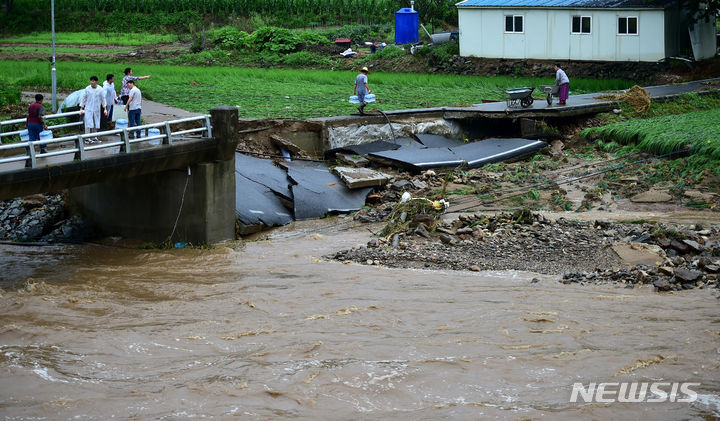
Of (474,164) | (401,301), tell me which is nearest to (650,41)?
(474,164)

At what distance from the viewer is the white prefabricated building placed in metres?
35.6

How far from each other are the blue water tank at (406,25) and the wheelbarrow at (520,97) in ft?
55.1

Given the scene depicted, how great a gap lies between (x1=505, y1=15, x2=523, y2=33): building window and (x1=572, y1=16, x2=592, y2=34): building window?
97.9 inches

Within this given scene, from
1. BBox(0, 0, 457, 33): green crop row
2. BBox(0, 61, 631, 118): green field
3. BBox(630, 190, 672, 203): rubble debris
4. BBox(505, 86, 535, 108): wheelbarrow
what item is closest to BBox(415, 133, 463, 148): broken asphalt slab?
BBox(0, 61, 631, 118): green field

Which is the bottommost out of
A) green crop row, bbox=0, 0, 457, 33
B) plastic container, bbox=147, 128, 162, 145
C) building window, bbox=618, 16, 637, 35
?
plastic container, bbox=147, 128, 162, 145

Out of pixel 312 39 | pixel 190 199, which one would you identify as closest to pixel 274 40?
pixel 312 39

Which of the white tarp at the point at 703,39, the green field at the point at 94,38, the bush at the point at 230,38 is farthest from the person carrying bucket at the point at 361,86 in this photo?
the green field at the point at 94,38

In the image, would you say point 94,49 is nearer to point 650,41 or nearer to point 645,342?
point 650,41

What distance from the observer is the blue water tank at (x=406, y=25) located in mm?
→ 44312

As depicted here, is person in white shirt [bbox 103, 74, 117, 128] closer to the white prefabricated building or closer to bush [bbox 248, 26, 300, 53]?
the white prefabricated building

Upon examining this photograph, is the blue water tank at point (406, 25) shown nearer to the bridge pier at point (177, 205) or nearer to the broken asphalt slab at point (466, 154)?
the broken asphalt slab at point (466, 154)

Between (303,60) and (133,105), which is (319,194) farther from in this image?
(303,60)

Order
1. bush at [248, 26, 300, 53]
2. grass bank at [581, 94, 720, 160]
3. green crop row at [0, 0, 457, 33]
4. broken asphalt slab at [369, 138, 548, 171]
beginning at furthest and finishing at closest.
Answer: green crop row at [0, 0, 457, 33]
bush at [248, 26, 300, 53]
broken asphalt slab at [369, 138, 548, 171]
grass bank at [581, 94, 720, 160]

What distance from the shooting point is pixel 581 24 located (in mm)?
36656
